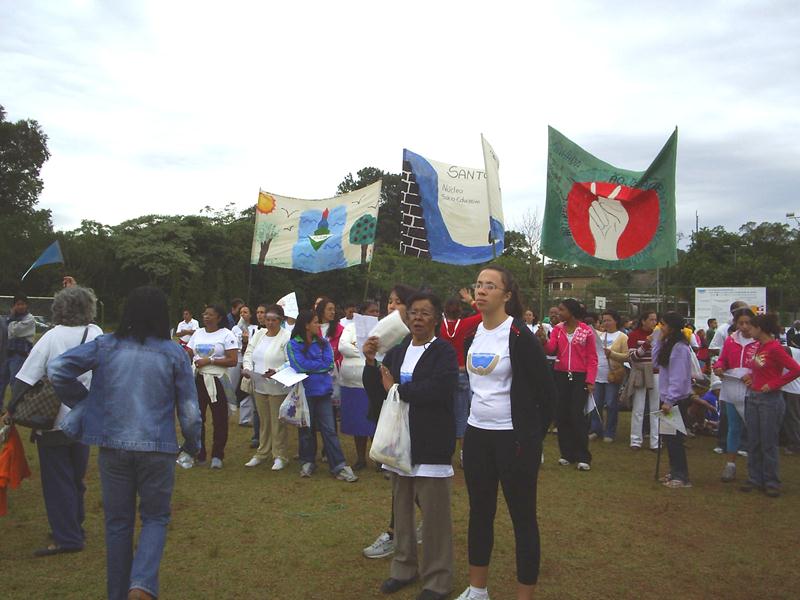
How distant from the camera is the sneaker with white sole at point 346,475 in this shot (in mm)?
7297

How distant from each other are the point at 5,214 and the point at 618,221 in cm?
4209

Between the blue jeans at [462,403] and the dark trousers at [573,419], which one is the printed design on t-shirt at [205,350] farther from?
the dark trousers at [573,419]

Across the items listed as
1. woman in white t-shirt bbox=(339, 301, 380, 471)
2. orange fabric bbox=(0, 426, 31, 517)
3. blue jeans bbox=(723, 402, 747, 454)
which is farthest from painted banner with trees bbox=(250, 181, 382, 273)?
orange fabric bbox=(0, 426, 31, 517)

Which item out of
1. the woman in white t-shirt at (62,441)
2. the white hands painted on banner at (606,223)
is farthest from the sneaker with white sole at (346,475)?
the white hands painted on banner at (606,223)

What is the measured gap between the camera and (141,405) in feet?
11.7

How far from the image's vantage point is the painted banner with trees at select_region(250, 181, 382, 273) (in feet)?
42.2

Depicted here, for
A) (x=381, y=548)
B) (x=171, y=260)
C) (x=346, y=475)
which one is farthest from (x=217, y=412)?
(x=171, y=260)

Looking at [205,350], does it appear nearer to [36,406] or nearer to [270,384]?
[270,384]

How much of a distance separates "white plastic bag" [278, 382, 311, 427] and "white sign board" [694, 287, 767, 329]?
46.4ft

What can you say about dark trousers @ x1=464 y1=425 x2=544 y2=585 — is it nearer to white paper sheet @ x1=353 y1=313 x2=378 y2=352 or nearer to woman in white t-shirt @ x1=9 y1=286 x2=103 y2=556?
woman in white t-shirt @ x1=9 y1=286 x2=103 y2=556

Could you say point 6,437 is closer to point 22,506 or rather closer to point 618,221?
point 22,506

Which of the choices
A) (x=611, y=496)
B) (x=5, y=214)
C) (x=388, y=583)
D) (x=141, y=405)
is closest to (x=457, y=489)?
(x=611, y=496)

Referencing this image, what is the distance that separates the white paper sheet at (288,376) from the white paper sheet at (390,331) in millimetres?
2711

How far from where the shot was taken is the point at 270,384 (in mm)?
7879
